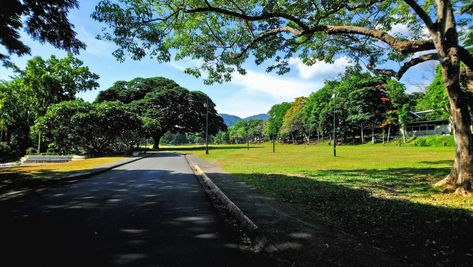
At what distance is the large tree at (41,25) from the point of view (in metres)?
8.61

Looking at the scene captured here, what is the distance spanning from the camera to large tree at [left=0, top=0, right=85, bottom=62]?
861 centimetres

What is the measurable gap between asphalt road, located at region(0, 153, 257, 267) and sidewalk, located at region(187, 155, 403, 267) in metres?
0.63

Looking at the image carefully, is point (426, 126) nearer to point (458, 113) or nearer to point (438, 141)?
point (438, 141)

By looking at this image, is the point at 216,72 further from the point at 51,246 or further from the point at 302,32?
the point at 51,246

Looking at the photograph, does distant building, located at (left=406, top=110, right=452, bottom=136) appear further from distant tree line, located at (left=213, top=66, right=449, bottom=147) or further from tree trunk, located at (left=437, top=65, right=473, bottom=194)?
tree trunk, located at (left=437, top=65, right=473, bottom=194)

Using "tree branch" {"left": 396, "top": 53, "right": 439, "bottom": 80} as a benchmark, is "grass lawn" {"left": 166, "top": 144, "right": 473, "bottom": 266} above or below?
below

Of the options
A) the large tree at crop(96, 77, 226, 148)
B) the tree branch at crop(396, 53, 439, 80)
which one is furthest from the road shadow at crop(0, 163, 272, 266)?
the large tree at crop(96, 77, 226, 148)

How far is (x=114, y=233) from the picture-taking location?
525cm

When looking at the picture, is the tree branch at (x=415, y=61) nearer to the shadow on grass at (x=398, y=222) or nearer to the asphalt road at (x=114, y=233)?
the shadow on grass at (x=398, y=222)

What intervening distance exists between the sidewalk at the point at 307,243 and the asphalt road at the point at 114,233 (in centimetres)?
63

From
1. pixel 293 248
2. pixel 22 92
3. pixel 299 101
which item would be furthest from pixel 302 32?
pixel 299 101

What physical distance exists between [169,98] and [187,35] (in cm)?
4823

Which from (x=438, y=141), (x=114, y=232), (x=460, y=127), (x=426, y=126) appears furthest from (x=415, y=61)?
(x=426, y=126)

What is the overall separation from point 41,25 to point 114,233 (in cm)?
743
